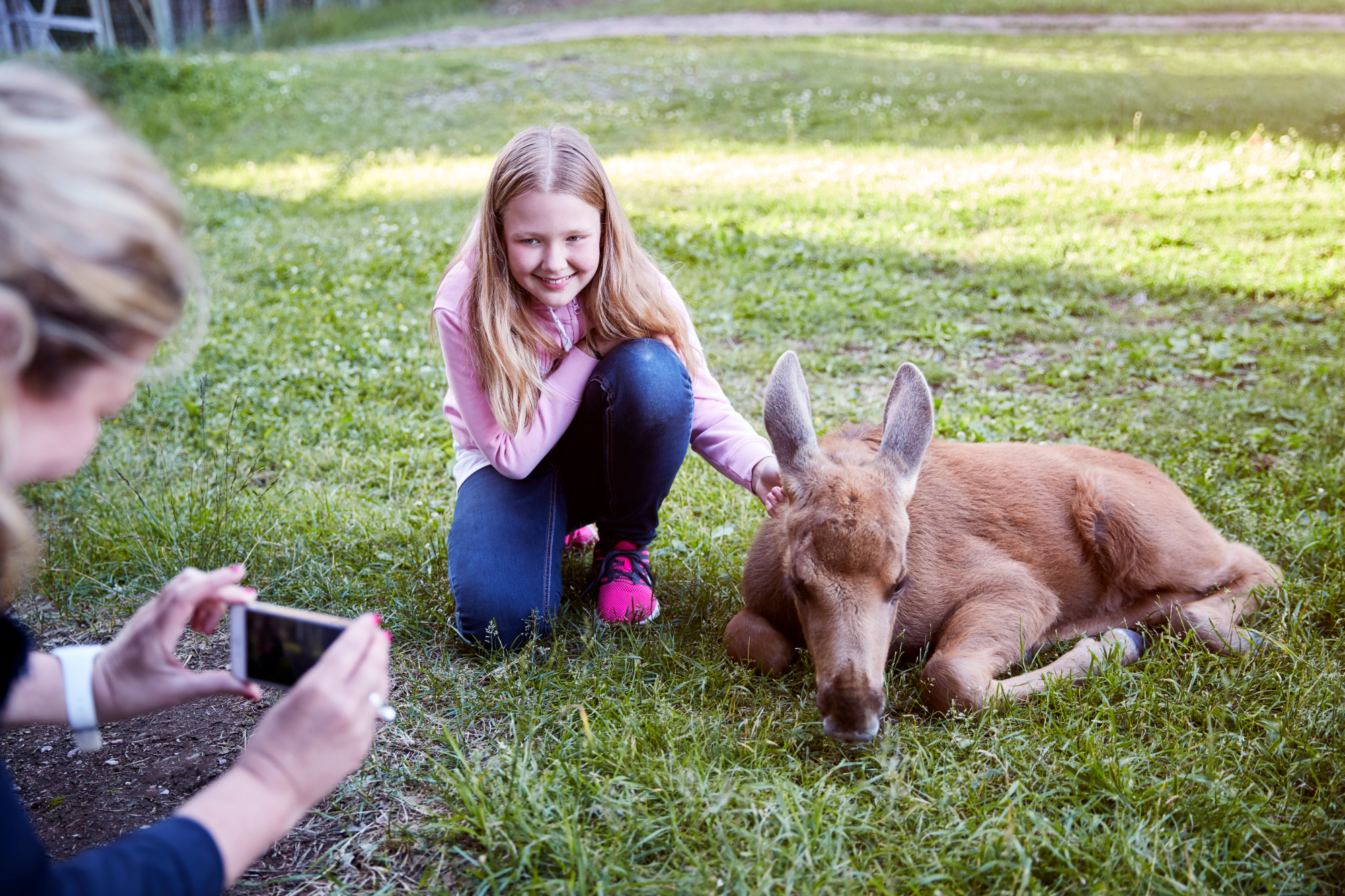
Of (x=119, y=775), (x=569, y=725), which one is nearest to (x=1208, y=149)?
(x=569, y=725)

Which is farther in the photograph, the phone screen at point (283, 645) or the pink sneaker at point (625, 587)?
the pink sneaker at point (625, 587)

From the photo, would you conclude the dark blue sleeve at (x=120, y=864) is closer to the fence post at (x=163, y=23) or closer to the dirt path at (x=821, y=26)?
the dirt path at (x=821, y=26)

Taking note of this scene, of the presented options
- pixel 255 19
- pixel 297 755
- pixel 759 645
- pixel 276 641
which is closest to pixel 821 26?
pixel 255 19

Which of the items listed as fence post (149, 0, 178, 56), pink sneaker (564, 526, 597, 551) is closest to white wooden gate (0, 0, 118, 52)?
fence post (149, 0, 178, 56)

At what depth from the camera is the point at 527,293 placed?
3.89 meters

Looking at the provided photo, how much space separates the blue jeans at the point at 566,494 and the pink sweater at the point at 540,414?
0.10 m

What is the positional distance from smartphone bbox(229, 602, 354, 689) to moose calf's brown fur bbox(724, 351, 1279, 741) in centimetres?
153

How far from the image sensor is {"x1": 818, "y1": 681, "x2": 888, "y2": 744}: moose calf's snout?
295cm

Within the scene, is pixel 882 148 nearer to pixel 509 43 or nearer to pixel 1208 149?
pixel 1208 149

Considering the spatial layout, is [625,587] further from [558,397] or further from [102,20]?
[102,20]

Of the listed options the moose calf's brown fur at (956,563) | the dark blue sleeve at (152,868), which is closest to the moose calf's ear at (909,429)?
the moose calf's brown fur at (956,563)

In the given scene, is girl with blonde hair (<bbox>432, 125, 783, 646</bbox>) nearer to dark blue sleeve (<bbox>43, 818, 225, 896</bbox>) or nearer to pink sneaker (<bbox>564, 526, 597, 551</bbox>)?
pink sneaker (<bbox>564, 526, 597, 551</bbox>)

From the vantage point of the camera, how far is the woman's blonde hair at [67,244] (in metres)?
1.49

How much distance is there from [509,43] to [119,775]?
789 inches
